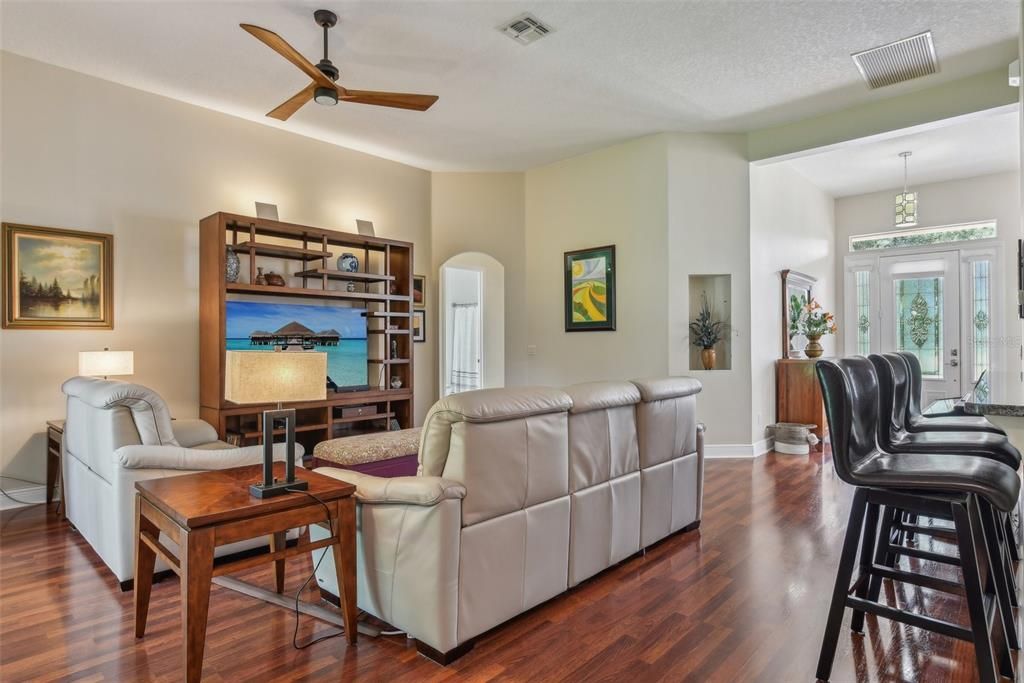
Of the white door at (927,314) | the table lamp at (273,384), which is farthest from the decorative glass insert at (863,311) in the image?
the table lamp at (273,384)

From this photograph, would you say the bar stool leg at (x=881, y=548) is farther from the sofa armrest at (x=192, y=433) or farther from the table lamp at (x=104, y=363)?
the table lamp at (x=104, y=363)

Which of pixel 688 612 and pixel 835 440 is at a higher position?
pixel 835 440

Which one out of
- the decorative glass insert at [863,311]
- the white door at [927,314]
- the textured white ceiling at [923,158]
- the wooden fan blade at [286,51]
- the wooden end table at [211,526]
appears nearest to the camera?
the wooden end table at [211,526]

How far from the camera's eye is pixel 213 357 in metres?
4.62

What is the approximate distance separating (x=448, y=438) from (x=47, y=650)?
1720mm

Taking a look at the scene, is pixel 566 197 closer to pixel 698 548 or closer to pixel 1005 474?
pixel 698 548

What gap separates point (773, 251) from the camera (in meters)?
6.27

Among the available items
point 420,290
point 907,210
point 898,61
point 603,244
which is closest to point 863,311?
point 907,210

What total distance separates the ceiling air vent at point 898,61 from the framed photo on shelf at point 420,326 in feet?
15.3

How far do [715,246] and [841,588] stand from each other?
172 inches

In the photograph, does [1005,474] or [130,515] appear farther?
[130,515]

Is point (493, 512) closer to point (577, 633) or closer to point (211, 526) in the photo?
point (577, 633)

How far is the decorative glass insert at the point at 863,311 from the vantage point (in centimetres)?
787

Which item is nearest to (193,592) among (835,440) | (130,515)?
(130,515)
